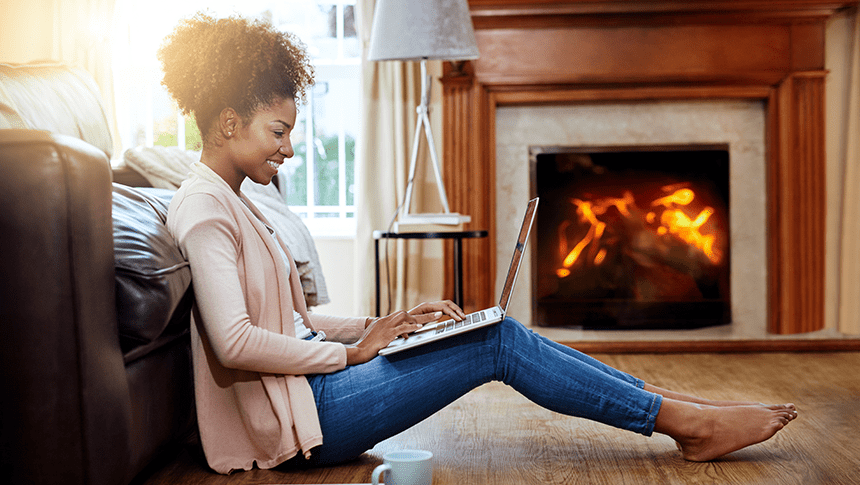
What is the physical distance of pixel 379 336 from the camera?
1350 millimetres

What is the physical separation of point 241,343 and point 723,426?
0.95m

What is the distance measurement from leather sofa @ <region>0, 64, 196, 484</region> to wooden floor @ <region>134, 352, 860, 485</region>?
0.37 meters

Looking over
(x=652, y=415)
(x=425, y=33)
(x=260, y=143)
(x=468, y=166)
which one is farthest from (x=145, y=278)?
(x=468, y=166)

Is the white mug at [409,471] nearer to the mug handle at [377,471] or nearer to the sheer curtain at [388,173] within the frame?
the mug handle at [377,471]

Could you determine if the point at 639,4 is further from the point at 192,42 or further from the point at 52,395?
the point at 52,395

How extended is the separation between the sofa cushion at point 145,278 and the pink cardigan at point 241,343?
4 centimetres

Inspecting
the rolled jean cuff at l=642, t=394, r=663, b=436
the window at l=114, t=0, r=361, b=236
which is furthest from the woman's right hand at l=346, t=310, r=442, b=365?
the window at l=114, t=0, r=361, b=236

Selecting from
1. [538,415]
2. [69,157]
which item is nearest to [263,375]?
[69,157]

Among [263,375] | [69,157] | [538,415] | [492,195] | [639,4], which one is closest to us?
[69,157]

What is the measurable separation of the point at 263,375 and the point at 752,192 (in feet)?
8.92

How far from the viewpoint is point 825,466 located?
1.49 metres

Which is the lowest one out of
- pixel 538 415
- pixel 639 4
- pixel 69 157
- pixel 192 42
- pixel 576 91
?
pixel 538 415

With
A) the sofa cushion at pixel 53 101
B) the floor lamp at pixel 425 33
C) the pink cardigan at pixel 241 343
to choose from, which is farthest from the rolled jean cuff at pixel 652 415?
the sofa cushion at pixel 53 101

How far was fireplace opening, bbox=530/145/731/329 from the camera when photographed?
3.31 metres
